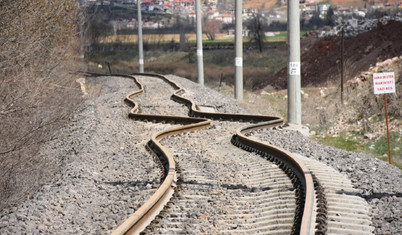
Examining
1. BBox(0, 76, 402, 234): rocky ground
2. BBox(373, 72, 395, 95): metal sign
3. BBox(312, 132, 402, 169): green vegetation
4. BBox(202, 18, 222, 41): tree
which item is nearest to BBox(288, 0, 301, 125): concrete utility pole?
BBox(0, 76, 402, 234): rocky ground

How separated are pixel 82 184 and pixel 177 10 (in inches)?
4652

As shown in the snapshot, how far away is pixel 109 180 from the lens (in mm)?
10148

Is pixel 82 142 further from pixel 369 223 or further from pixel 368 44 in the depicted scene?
pixel 368 44

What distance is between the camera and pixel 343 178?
9.17m

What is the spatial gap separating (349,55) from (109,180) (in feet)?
106

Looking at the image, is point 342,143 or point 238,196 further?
point 342,143

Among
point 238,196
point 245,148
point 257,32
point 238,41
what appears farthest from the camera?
point 257,32

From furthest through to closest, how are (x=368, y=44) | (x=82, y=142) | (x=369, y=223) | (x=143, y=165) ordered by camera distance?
(x=368, y=44), (x=82, y=142), (x=143, y=165), (x=369, y=223)

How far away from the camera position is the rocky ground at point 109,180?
7449 millimetres

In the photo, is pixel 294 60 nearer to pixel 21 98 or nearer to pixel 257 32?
pixel 21 98

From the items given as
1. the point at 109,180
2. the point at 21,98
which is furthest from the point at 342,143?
the point at 21,98

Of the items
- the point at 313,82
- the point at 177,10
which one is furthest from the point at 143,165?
the point at 177,10

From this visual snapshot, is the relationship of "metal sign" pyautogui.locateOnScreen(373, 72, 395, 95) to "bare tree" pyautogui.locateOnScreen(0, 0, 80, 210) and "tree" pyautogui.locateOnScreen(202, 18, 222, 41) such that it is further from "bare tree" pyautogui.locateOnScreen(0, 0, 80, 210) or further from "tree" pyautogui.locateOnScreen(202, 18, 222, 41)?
"tree" pyautogui.locateOnScreen(202, 18, 222, 41)

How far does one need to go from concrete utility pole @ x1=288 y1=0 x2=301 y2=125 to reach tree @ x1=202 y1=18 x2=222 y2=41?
308ft
